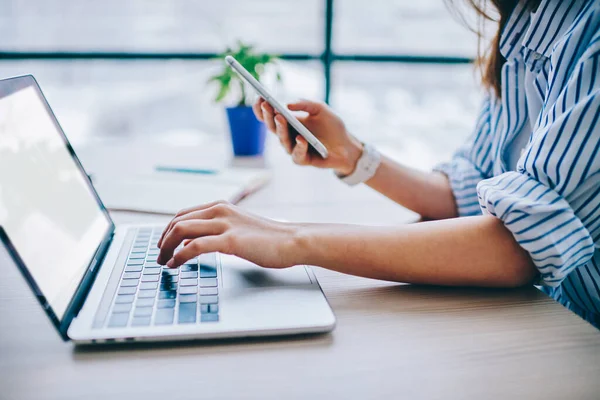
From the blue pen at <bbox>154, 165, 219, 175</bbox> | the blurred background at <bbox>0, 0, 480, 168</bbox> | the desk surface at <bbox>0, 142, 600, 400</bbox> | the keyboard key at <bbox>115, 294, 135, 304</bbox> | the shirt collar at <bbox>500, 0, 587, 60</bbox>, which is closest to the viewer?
the desk surface at <bbox>0, 142, 600, 400</bbox>

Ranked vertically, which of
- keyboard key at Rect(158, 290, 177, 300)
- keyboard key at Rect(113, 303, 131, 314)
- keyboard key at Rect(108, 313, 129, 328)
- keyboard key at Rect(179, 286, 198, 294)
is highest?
keyboard key at Rect(108, 313, 129, 328)

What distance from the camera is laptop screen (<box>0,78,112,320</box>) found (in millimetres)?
500

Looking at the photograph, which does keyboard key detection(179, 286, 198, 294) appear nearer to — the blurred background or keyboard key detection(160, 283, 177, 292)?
keyboard key detection(160, 283, 177, 292)

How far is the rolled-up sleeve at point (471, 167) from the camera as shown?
929 mm

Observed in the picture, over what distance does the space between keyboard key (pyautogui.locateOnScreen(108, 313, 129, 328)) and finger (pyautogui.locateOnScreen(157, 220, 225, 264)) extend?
0.10m

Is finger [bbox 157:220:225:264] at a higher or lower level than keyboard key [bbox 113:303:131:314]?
higher

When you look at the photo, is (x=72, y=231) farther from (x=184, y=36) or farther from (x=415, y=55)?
(x=415, y=55)

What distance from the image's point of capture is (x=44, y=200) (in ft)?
1.93

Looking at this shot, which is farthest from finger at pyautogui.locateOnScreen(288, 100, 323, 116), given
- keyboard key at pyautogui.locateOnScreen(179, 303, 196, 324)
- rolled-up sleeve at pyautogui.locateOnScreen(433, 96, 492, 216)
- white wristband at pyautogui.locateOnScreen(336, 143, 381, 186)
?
keyboard key at pyautogui.locateOnScreen(179, 303, 196, 324)

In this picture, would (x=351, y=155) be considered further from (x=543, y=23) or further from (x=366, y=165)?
(x=543, y=23)

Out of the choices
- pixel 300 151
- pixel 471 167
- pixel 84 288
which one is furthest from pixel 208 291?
pixel 471 167

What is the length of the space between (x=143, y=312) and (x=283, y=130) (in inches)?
17.5

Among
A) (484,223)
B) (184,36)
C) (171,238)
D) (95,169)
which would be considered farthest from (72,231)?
(184,36)

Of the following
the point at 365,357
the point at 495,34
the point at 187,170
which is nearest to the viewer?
the point at 365,357
